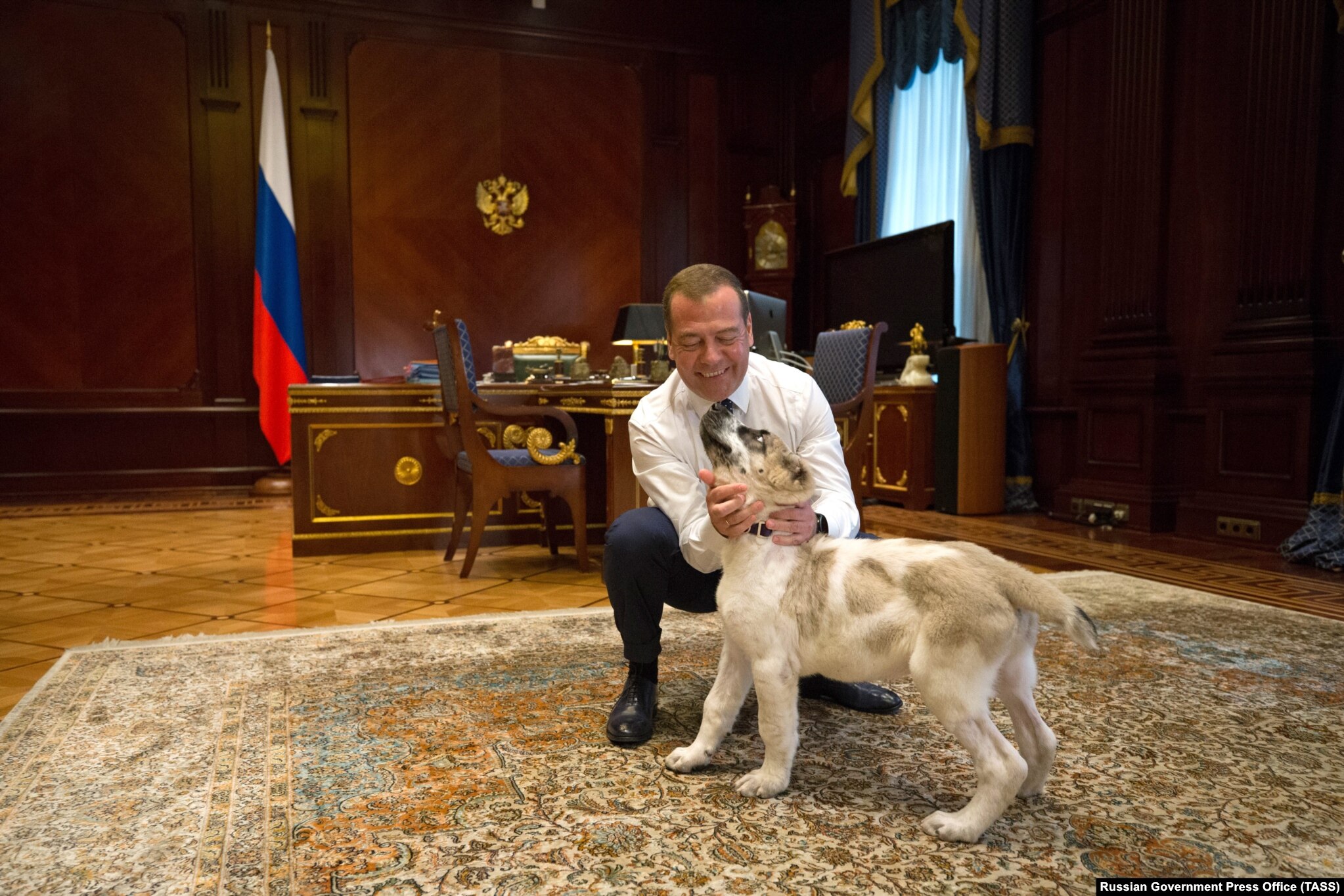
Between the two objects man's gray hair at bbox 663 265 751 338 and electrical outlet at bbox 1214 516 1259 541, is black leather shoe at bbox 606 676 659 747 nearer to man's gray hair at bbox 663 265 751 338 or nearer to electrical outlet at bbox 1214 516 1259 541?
man's gray hair at bbox 663 265 751 338

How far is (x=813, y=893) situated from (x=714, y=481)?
71 cm

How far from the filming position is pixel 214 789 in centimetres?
174

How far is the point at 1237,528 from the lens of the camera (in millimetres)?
4715

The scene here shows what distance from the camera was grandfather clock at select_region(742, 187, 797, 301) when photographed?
28.2 feet

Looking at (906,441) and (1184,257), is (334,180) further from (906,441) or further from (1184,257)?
(1184,257)

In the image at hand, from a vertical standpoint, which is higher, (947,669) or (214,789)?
(947,669)

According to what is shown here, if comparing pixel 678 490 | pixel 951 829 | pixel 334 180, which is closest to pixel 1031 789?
pixel 951 829

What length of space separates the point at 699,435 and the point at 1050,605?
0.91 m

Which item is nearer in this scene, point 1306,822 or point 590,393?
point 1306,822

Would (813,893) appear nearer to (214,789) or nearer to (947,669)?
(947,669)

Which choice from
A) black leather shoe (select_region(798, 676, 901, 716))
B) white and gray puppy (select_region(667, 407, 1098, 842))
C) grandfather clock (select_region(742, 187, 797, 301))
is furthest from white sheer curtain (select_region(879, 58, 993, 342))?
white and gray puppy (select_region(667, 407, 1098, 842))

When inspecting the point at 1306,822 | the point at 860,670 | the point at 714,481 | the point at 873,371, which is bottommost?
the point at 1306,822

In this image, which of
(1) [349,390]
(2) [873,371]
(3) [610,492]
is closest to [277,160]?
(1) [349,390]

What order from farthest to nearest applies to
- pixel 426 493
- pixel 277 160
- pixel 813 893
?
1. pixel 277 160
2. pixel 426 493
3. pixel 813 893
